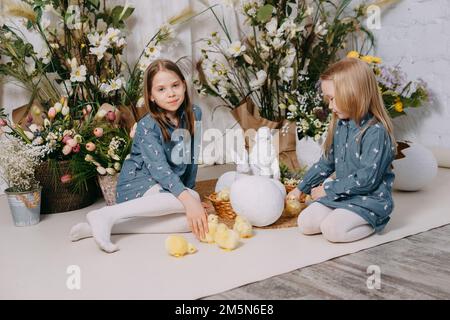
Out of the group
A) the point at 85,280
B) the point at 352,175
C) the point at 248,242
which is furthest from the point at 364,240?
the point at 85,280

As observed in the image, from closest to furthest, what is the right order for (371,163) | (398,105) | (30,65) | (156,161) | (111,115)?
(371,163), (156,161), (111,115), (30,65), (398,105)

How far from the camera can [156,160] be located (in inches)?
81.8

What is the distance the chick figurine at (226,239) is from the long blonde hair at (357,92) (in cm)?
53

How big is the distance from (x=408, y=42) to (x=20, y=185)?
227cm

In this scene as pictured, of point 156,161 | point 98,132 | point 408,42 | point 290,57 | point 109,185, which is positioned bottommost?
point 109,185

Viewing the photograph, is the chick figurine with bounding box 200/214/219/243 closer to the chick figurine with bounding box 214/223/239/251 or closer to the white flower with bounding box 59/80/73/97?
the chick figurine with bounding box 214/223/239/251

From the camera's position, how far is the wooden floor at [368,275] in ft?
4.70

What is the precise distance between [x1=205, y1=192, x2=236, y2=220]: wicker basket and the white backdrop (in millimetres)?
1221

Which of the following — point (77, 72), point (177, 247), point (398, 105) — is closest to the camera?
point (177, 247)

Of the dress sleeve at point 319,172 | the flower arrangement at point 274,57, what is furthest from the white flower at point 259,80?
the dress sleeve at point 319,172

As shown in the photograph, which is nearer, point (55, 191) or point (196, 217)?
point (196, 217)

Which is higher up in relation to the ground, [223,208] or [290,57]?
[290,57]

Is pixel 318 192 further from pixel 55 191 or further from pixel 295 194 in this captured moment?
pixel 55 191

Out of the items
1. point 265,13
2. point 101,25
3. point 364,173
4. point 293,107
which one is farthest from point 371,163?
point 101,25
